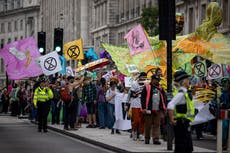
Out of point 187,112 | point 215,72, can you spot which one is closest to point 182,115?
point 187,112

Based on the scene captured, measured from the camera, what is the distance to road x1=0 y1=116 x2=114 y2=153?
2042 centimetres

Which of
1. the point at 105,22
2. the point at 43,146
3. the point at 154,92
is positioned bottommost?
the point at 43,146

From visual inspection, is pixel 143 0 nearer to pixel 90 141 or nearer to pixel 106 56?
pixel 106 56

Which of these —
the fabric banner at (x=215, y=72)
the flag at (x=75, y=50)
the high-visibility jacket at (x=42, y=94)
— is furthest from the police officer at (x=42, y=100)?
the flag at (x=75, y=50)

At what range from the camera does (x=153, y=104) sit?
21016 millimetres

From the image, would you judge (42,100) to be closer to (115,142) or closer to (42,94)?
(42,94)

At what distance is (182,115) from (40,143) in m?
8.66

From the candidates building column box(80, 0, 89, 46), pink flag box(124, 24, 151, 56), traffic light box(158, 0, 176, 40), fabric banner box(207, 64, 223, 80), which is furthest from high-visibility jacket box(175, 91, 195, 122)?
building column box(80, 0, 89, 46)

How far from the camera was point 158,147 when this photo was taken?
66.4ft

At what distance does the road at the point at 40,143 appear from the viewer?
20.4 metres

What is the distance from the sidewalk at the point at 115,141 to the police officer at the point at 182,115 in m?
4.06

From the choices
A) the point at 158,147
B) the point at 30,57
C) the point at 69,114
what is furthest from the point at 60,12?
the point at 158,147

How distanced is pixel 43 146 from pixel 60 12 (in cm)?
9266

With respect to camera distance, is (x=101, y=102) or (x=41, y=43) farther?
(x=41, y=43)
